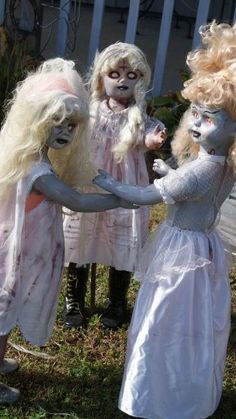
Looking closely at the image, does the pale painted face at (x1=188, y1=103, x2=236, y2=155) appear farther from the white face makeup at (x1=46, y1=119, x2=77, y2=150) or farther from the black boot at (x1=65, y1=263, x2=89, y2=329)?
the black boot at (x1=65, y1=263, x2=89, y2=329)

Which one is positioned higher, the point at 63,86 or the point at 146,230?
the point at 63,86

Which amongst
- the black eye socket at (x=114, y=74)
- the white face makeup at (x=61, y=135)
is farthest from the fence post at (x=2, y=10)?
the white face makeup at (x=61, y=135)

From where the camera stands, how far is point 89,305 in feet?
11.6

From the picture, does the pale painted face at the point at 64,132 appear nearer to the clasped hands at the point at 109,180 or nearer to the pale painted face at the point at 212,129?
the clasped hands at the point at 109,180

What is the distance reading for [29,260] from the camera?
8.48 feet

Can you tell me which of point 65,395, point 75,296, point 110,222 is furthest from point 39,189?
point 75,296

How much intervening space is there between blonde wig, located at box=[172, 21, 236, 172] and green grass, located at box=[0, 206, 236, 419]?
43.3 inches

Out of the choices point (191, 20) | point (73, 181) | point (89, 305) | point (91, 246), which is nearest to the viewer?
point (73, 181)

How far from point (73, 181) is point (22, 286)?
16.7 inches

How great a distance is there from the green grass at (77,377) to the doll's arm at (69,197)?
0.83m

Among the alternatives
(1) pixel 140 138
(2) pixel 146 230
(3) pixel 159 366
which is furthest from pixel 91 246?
(3) pixel 159 366

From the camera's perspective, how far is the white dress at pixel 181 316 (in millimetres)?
2527

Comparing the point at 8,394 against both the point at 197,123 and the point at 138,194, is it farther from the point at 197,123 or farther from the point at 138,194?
the point at 197,123

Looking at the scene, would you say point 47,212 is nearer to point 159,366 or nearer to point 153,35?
point 159,366
